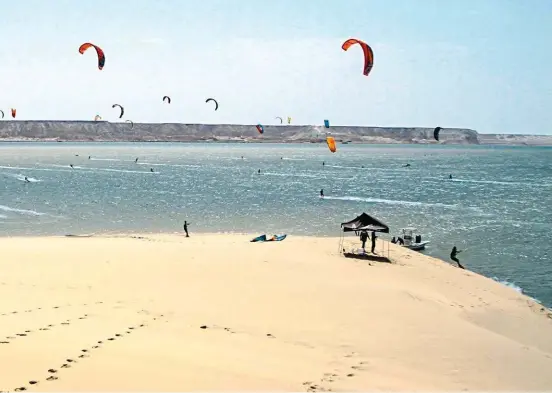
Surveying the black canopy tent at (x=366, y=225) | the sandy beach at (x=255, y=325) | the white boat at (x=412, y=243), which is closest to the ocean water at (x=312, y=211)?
the white boat at (x=412, y=243)

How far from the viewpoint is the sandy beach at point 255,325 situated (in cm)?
798

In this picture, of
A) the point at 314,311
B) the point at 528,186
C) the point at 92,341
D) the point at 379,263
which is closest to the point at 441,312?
the point at 314,311

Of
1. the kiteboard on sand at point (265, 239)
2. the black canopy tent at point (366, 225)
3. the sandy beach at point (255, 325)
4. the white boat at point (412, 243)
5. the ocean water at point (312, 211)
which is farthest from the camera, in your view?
the ocean water at point (312, 211)

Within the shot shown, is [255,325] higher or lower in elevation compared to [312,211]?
higher

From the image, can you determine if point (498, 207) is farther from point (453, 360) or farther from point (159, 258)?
point (453, 360)

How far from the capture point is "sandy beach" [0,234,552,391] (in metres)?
7.98

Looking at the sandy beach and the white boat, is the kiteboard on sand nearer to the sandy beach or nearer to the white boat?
the sandy beach

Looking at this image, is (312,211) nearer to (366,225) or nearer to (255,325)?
(366,225)

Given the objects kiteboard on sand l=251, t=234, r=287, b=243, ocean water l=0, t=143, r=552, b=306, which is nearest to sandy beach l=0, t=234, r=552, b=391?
kiteboard on sand l=251, t=234, r=287, b=243

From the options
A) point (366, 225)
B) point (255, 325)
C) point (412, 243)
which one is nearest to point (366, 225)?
point (366, 225)

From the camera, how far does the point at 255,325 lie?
11531 mm

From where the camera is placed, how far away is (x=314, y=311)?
13102mm

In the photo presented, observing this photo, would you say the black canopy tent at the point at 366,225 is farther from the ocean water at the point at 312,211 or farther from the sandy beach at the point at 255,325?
the ocean water at the point at 312,211

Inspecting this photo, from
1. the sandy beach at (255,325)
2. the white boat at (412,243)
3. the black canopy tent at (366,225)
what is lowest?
the white boat at (412,243)
